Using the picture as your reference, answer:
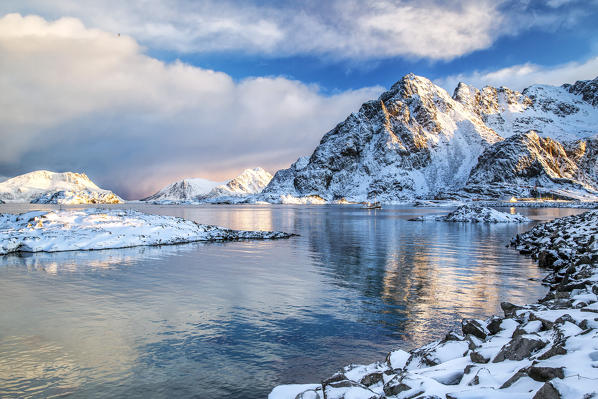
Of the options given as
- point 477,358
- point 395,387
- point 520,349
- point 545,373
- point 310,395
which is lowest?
point 310,395

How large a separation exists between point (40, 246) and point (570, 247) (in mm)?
38265

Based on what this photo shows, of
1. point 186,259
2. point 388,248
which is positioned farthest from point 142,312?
point 388,248

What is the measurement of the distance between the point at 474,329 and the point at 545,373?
11.7 feet

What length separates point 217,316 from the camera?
13.1m

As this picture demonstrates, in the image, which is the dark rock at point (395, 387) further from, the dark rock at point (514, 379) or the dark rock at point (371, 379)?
the dark rock at point (514, 379)

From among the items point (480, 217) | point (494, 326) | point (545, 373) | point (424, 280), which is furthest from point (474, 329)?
point (480, 217)

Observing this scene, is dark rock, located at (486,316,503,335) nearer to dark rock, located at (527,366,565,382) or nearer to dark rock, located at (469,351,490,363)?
dark rock, located at (469,351,490,363)

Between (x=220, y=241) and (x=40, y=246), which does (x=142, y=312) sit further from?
(x=220, y=241)

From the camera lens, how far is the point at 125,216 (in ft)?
131

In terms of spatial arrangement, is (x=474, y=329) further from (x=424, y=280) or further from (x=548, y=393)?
(x=424, y=280)

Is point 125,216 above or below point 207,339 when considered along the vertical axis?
above

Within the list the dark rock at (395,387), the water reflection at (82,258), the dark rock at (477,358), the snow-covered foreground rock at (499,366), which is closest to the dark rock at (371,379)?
the snow-covered foreground rock at (499,366)

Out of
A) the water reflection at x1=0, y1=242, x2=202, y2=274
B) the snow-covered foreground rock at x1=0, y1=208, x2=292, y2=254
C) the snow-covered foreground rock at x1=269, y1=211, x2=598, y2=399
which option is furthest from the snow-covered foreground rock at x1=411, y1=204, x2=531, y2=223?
the snow-covered foreground rock at x1=269, y1=211, x2=598, y2=399

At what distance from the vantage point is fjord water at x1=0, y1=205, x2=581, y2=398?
28.3 ft
